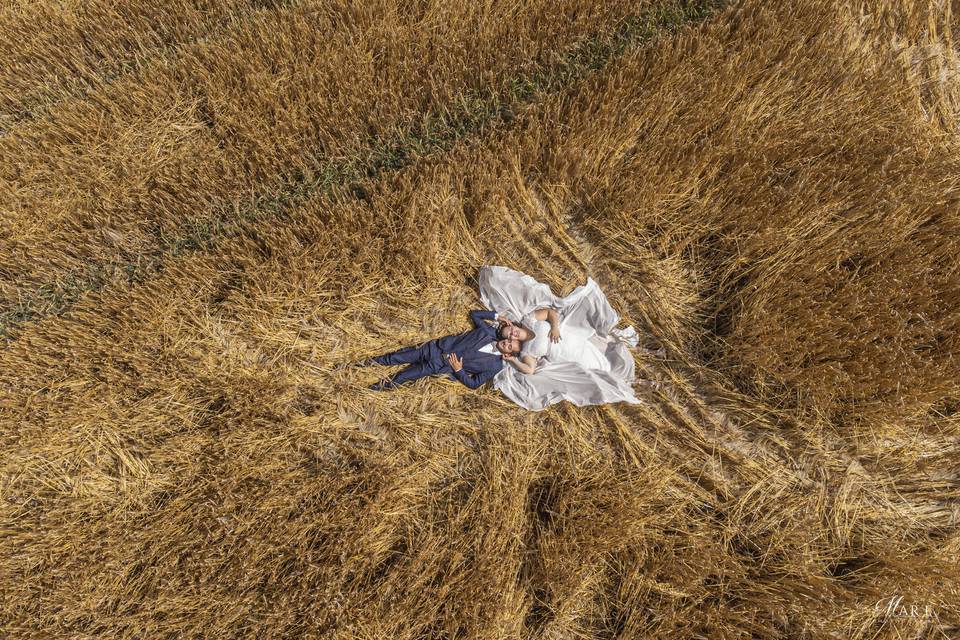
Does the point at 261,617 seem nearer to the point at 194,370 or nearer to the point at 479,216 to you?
the point at 194,370

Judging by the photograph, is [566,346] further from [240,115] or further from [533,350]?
[240,115]

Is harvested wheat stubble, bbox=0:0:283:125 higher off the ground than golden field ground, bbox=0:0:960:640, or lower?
higher

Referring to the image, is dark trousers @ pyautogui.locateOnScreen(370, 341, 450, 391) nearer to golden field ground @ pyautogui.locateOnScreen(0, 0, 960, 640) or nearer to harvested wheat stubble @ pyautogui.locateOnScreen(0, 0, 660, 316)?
golden field ground @ pyautogui.locateOnScreen(0, 0, 960, 640)

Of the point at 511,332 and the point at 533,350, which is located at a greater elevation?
the point at 511,332

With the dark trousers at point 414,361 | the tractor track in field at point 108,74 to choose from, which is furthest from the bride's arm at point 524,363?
the tractor track in field at point 108,74

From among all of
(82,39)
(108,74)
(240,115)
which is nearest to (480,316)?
(240,115)

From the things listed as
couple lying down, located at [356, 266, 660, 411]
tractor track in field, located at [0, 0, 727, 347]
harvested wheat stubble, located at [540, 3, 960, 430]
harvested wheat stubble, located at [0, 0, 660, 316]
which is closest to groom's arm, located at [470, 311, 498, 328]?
couple lying down, located at [356, 266, 660, 411]

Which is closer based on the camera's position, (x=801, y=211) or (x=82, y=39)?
(x=801, y=211)
